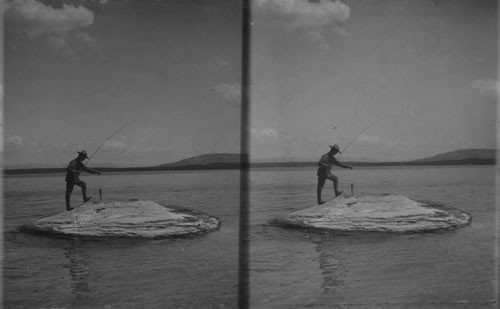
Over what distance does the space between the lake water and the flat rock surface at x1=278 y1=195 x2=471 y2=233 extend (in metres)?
0.09

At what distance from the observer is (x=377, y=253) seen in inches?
172

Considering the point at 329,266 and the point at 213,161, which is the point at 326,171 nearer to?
the point at 329,266

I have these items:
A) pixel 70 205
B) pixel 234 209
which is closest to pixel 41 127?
pixel 70 205

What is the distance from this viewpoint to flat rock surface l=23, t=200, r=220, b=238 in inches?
172

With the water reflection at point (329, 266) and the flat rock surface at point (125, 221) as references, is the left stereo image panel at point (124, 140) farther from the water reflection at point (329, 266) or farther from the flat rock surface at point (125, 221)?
the water reflection at point (329, 266)

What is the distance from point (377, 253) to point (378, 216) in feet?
1.31

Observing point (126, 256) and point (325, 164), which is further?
point (325, 164)

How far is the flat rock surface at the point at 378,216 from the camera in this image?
4.57m

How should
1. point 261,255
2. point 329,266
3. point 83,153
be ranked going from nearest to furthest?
point 329,266
point 261,255
point 83,153

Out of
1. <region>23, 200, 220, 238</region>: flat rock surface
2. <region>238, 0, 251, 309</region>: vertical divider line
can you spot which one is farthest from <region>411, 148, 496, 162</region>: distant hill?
<region>23, 200, 220, 238</region>: flat rock surface

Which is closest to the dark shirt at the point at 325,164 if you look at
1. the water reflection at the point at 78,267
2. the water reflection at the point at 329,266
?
the water reflection at the point at 329,266

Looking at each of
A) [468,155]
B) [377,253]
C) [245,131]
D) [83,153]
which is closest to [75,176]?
[83,153]

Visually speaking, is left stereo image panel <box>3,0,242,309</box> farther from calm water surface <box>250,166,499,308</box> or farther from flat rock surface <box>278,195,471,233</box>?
flat rock surface <box>278,195,471,233</box>

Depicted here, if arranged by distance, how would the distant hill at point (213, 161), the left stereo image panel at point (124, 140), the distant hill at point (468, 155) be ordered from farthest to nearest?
the distant hill at point (468, 155) → the distant hill at point (213, 161) → the left stereo image panel at point (124, 140)
